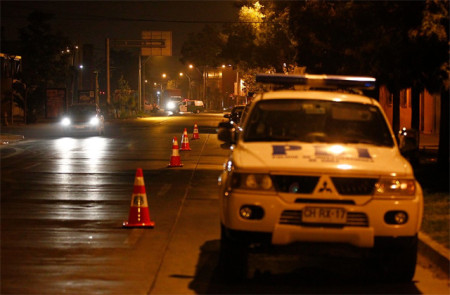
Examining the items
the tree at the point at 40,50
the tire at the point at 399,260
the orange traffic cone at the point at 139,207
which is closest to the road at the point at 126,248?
the tire at the point at 399,260

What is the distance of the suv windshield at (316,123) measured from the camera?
820cm

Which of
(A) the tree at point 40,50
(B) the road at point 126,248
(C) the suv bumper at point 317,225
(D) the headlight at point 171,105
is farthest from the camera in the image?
(D) the headlight at point 171,105

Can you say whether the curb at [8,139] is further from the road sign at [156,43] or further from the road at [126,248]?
the road sign at [156,43]

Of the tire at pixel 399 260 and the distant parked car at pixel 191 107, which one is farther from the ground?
the tire at pixel 399 260

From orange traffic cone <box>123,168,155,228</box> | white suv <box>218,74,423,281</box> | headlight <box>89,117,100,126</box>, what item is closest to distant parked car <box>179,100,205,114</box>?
headlight <box>89,117,100,126</box>

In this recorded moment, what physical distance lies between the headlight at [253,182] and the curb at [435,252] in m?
2.52

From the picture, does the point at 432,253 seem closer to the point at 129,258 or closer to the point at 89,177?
the point at 129,258

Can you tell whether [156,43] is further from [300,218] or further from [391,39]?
[300,218]

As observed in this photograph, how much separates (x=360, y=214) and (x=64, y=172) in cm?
1282

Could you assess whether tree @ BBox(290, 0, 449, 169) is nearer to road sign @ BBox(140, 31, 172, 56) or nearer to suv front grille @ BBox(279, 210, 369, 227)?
suv front grille @ BBox(279, 210, 369, 227)

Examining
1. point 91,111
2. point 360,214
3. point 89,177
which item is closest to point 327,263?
point 360,214

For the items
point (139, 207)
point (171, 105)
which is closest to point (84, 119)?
point (139, 207)

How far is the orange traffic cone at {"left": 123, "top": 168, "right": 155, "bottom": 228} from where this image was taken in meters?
10.8

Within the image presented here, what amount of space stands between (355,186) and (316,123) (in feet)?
4.33
